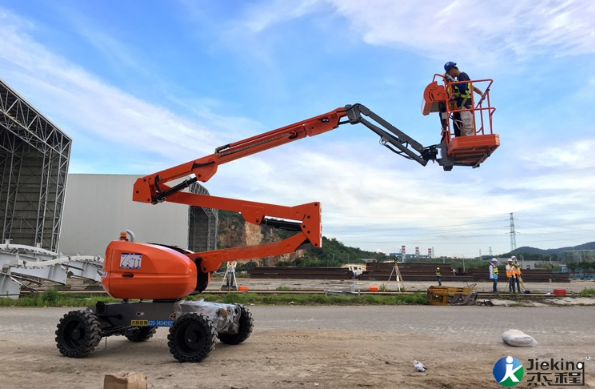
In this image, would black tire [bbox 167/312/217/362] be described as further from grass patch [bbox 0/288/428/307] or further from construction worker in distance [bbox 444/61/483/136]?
grass patch [bbox 0/288/428/307]

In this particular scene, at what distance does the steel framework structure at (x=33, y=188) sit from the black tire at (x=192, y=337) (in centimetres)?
2421

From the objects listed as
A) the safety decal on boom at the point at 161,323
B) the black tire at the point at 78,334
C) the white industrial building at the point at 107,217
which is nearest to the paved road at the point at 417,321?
the black tire at the point at 78,334

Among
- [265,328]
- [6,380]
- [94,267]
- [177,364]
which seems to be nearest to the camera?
[6,380]

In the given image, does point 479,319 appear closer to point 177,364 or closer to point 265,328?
point 265,328

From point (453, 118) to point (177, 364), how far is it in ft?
19.7

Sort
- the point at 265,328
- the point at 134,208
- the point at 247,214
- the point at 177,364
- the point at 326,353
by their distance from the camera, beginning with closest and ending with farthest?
the point at 177,364 → the point at 326,353 → the point at 247,214 → the point at 265,328 → the point at 134,208

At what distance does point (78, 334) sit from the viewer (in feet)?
23.4

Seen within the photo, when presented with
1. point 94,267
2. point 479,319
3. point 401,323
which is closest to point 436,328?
point 401,323

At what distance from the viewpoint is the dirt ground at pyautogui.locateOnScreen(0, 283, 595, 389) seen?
5480 mm

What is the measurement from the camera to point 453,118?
666 cm

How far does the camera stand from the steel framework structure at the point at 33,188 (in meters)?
26.8

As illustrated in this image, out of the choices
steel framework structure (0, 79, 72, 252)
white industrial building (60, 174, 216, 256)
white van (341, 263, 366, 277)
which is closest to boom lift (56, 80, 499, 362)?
steel framework structure (0, 79, 72, 252)

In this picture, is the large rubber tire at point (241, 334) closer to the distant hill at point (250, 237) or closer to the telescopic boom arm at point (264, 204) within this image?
the telescopic boom arm at point (264, 204)

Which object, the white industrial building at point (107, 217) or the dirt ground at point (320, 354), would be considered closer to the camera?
the dirt ground at point (320, 354)
